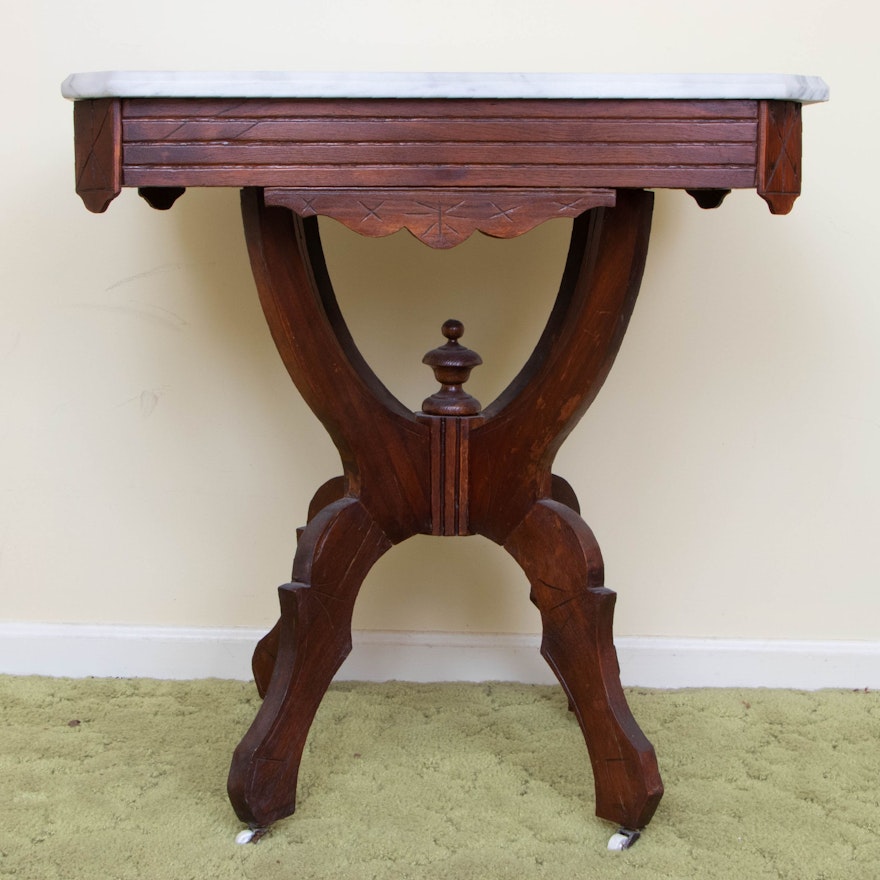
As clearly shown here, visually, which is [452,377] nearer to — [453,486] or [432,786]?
[453,486]

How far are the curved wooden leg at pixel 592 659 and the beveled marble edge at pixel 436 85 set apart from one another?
1.85ft

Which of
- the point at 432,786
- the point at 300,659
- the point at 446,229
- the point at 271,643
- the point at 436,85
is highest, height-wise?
the point at 436,85

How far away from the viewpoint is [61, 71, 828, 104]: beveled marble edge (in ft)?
4.24

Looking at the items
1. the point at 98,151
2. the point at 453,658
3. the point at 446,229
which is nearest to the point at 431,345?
the point at 453,658

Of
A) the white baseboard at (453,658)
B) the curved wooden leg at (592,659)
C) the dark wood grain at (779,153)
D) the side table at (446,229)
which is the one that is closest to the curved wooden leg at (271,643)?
the side table at (446,229)

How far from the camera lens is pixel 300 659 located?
1.52 m

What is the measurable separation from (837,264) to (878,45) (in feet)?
1.20

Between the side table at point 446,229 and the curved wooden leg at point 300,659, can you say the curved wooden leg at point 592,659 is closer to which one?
the side table at point 446,229

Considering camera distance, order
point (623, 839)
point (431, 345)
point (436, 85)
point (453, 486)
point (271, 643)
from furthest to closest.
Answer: point (431, 345)
point (271, 643)
point (453, 486)
point (623, 839)
point (436, 85)

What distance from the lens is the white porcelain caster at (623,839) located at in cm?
148

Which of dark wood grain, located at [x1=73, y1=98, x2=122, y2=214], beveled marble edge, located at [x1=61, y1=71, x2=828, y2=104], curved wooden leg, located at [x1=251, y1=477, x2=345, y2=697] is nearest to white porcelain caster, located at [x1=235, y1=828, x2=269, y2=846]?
curved wooden leg, located at [x1=251, y1=477, x2=345, y2=697]

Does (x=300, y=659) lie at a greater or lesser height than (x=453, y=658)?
greater

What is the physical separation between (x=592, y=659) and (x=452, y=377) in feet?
1.43

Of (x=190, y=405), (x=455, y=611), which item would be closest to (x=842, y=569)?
(x=455, y=611)
